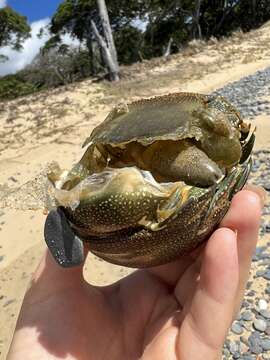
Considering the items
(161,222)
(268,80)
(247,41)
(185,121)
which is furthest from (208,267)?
(247,41)

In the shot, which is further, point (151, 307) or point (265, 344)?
point (265, 344)

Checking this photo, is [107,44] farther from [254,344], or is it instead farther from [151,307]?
[151,307]

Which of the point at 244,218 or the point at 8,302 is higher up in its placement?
the point at 244,218

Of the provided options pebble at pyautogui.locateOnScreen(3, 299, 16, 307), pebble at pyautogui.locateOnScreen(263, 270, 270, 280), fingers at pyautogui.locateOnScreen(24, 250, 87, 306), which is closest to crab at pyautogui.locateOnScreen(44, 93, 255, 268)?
fingers at pyautogui.locateOnScreen(24, 250, 87, 306)

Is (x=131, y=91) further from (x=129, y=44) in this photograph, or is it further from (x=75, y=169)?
(x=129, y=44)

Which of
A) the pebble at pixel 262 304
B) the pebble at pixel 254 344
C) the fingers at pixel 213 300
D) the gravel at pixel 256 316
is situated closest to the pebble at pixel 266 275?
the gravel at pixel 256 316

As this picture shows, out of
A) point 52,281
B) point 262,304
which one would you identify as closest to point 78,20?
point 262,304
